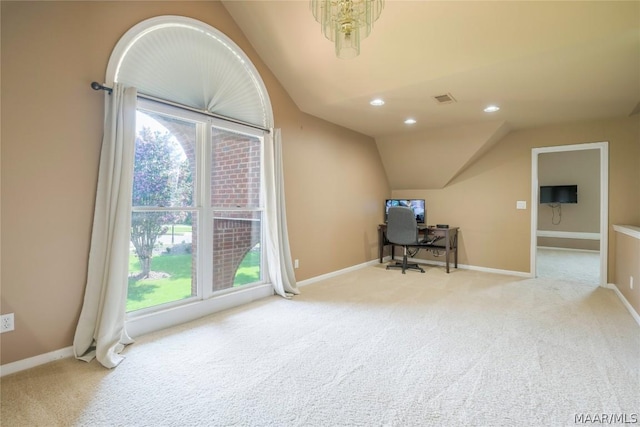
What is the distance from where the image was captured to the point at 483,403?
164cm

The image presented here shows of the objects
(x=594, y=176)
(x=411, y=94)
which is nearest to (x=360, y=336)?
(x=411, y=94)

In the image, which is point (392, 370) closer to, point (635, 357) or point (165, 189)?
point (635, 357)

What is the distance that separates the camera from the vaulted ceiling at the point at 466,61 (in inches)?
89.2

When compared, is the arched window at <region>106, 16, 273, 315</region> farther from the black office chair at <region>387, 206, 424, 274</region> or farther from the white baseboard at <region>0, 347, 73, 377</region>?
the black office chair at <region>387, 206, 424, 274</region>

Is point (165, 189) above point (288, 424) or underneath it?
above

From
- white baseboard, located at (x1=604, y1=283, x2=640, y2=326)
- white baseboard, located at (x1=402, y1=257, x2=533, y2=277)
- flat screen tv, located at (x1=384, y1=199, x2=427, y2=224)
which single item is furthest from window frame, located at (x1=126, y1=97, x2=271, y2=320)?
white baseboard, located at (x1=604, y1=283, x2=640, y2=326)

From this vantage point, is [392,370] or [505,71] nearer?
[392,370]

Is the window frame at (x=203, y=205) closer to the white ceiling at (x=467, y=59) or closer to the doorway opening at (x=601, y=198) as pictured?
the white ceiling at (x=467, y=59)

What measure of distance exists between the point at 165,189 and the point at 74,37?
1.26 meters

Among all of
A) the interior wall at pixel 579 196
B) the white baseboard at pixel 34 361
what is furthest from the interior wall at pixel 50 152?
the interior wall at pixel 579 196

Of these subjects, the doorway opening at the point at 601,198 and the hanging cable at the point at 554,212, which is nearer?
the doorway opening at the point at 601,198

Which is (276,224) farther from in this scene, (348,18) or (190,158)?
(348,18)

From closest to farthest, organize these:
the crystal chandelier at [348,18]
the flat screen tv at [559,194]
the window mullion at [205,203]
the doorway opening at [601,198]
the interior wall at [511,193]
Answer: the crystal chandelier at [348,18], the window mullion at [205,203], the interior wall at [511,193], the doorway opening at [601,198], the flat screen tv at [559,194]

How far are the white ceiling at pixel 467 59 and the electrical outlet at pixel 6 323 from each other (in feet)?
10.3
